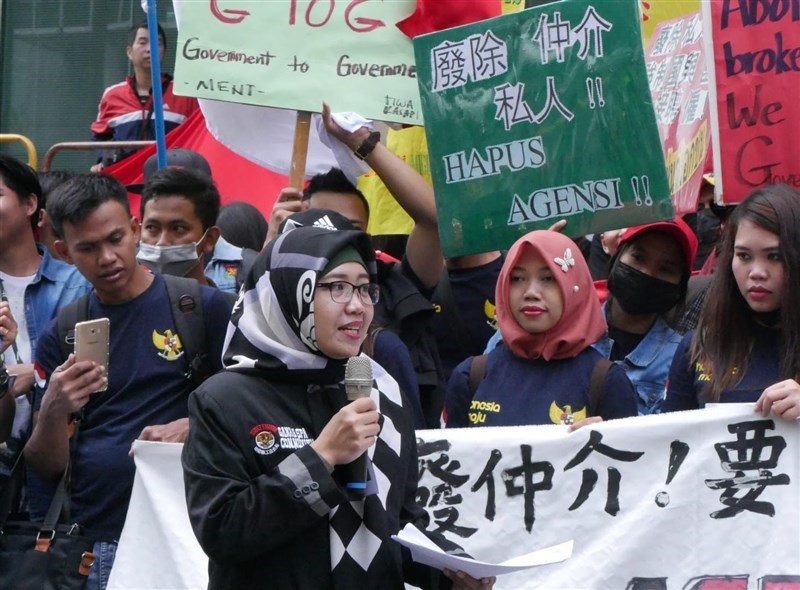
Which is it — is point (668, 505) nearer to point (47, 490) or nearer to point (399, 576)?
point (399, 576)

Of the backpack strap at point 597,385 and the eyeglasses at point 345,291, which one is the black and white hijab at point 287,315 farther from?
the backpack strap at point 597,385

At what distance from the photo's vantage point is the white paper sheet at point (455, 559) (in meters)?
2.94

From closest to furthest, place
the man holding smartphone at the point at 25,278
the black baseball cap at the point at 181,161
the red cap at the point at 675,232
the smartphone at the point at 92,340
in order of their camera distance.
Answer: the smartphone at the point at 92,340 < the man holding smartphone at the point at 25,278 < the red cap at the point at 675,232 < the black baseball cap at the point at 181,161

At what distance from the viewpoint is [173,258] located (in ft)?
16.5

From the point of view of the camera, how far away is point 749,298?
13.3 feet

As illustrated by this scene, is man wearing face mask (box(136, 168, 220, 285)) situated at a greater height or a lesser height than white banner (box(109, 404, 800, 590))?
greater

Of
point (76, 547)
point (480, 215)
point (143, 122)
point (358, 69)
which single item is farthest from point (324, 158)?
point (143, 122)

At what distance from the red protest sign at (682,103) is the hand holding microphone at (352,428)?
3.18 metres

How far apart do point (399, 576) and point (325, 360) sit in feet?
1.74

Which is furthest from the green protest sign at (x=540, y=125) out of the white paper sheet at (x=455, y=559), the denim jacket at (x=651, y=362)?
the white paper sheet at (x=455, y=559)

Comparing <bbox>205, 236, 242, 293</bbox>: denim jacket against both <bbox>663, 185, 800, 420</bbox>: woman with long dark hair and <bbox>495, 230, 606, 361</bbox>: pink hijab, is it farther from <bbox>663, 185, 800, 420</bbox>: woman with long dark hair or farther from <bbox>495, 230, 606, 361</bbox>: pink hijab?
<bbox>663, 185, 800, 420</bbox>: woman with long dark hair

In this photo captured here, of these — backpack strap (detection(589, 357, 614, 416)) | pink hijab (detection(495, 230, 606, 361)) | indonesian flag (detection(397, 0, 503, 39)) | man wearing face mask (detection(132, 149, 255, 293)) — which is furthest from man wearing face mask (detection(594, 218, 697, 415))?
man wearing face mask (detection(132, 149, 255, 293))

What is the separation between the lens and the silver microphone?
2916mm

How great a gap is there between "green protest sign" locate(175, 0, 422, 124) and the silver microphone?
2428 millimetres
